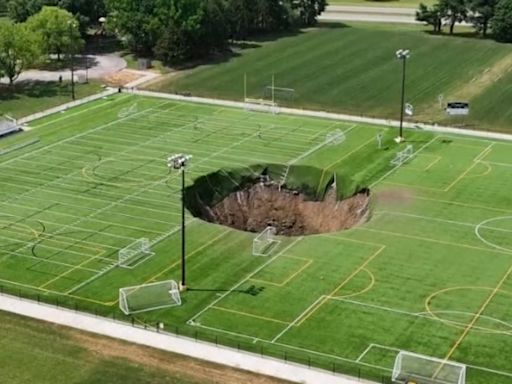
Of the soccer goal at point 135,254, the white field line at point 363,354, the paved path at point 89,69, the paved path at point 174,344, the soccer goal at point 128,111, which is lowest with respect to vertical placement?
the paved path at point 174,344

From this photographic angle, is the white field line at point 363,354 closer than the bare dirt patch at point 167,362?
No

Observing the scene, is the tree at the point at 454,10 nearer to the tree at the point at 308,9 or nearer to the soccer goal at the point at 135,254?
the tree at the point at 308,9

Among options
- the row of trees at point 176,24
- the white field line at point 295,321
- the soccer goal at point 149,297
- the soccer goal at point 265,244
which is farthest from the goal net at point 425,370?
the row of trees at point 176,24

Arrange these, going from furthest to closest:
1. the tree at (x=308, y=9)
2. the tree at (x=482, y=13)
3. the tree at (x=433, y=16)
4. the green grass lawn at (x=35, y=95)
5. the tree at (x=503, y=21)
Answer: the tree at (x=308, y=9), the tree at (x=433, y=16), the tree at (x=482, y=13), the tree at (x=503, y=21), the green grass lawn at (x=35, y=95)

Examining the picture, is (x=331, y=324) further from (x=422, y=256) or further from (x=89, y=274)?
(x=89, y=274)

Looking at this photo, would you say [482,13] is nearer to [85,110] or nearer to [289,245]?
[85,110]

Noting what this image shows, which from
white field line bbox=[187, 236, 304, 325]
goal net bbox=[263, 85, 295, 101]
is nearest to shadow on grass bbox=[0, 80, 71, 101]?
goal net bbox=[263, 85, 295, 101]

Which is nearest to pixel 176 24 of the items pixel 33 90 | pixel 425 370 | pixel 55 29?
pixel 55 29

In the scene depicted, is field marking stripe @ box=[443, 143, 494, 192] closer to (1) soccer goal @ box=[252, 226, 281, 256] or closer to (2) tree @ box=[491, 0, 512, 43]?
(1) soccer goal @ box=[252, 226, 281, 256]
